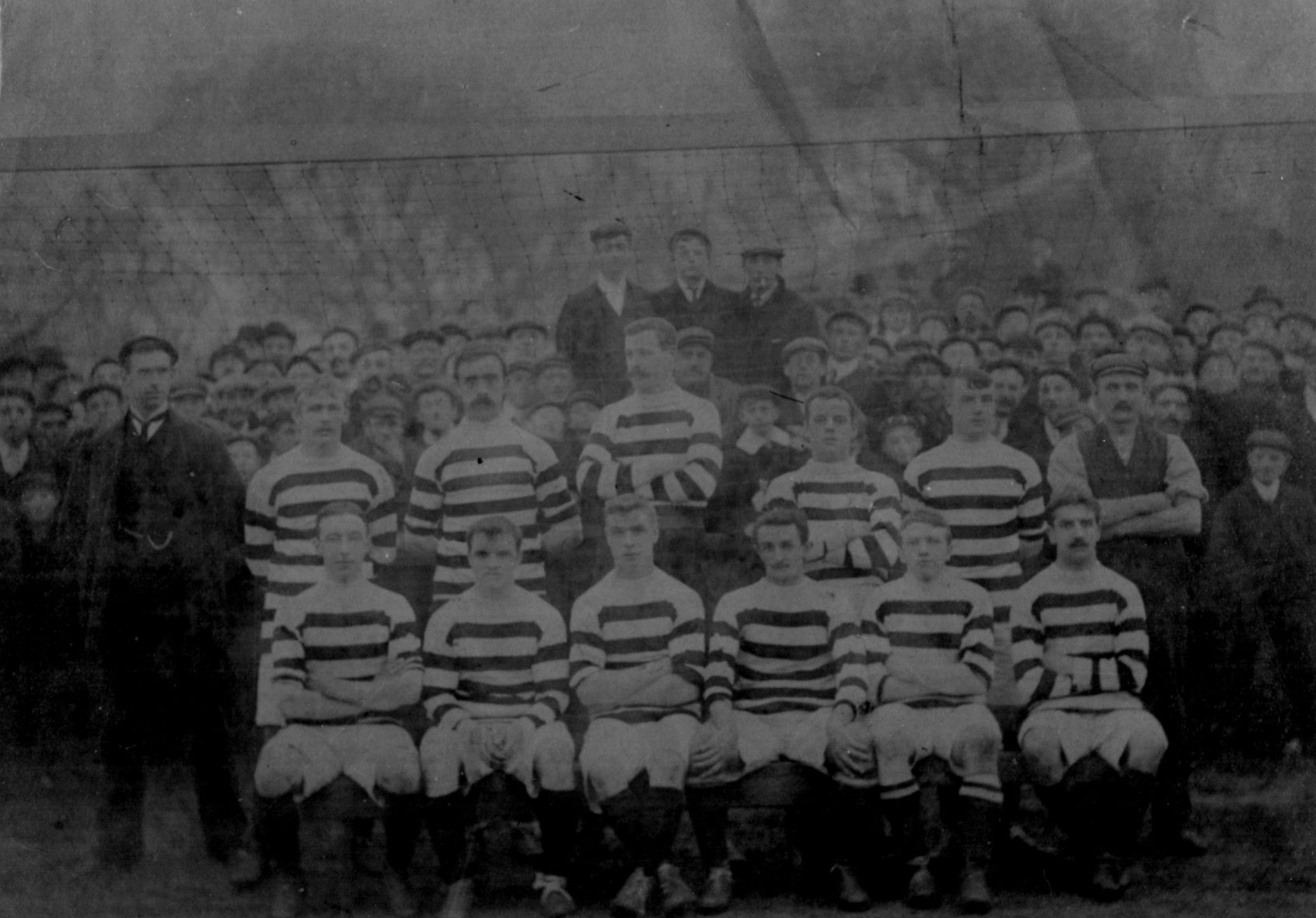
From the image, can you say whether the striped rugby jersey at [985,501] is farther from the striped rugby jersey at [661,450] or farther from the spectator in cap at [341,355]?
the spectator in cap at [341,355]

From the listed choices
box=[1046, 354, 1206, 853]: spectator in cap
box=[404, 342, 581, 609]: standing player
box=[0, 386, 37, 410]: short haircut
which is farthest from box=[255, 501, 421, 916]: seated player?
box=[1046, 354, 1206, 853]: spectator in cap

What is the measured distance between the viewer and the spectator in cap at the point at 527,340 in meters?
3.85

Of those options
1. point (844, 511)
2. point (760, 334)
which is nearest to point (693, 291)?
point (760, 334)

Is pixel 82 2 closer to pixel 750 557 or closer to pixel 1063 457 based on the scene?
pixel 750 557

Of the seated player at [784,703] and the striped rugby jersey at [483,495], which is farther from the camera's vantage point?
the striped rugby jersey at [483,495]

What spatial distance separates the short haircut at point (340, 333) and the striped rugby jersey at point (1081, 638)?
7.34 ft

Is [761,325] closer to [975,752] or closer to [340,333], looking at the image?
[340,333]

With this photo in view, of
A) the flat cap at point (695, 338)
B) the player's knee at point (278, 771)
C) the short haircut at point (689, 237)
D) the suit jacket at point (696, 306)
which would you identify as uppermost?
the short haircut at point (689, 237)

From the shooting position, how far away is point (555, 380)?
3830mm

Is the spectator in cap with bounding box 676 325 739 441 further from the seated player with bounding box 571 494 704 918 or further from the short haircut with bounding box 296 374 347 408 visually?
the short haircut with bounding box 296 374 347 408

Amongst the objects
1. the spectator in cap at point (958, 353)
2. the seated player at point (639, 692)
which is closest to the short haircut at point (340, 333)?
the seated player at point (639, 692)

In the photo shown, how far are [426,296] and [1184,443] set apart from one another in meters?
2.47

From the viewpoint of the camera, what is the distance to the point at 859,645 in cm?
362

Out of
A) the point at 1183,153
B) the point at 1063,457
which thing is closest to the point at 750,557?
the point at 1063,457
